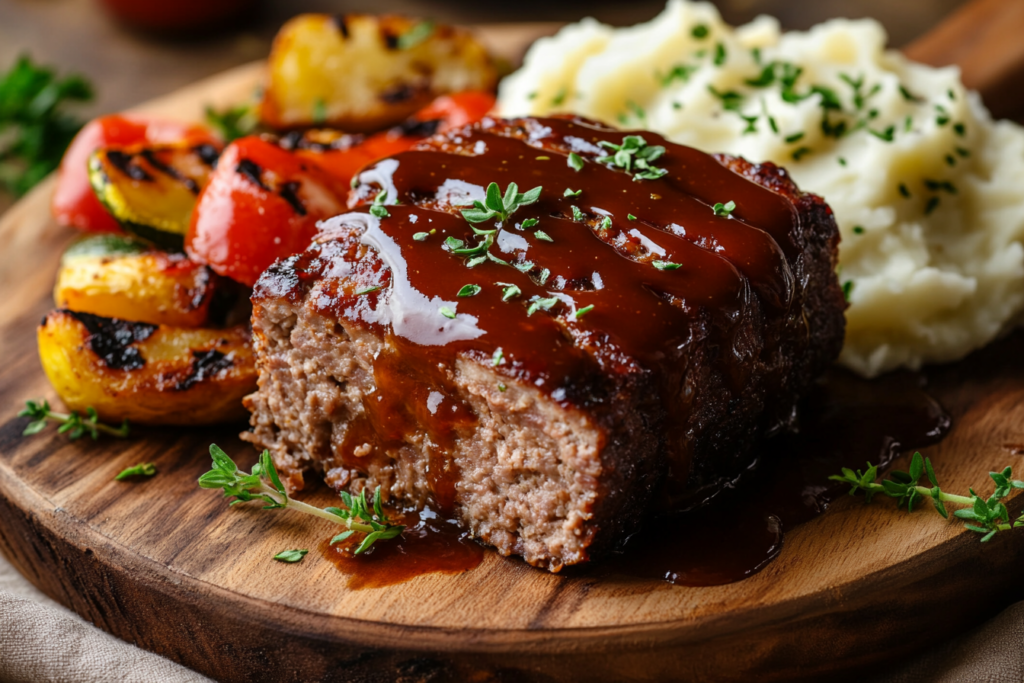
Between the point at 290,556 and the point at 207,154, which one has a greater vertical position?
the point at 207,154

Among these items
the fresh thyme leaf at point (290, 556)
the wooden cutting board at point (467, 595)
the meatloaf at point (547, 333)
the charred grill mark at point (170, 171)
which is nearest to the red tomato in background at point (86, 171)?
the charred grill mark at point (170, 171)

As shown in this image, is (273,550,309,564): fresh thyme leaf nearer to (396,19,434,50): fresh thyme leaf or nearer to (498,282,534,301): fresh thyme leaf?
(498,282,534,301): fresh thyme leaf

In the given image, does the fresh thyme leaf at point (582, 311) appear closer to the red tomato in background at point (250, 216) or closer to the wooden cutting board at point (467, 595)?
the wooden cutting board at point (467, 595)

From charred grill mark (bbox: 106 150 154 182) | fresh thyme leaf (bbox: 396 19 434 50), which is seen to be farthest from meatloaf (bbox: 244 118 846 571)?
fresh thyme leaf (bbox: 396 19 434 50)

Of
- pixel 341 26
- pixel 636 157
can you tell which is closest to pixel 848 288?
pixel 636 157

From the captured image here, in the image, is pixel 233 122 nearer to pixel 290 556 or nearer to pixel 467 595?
pixel 290 556

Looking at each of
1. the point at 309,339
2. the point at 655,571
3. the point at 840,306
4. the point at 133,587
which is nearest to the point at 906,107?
the point at 840,306
